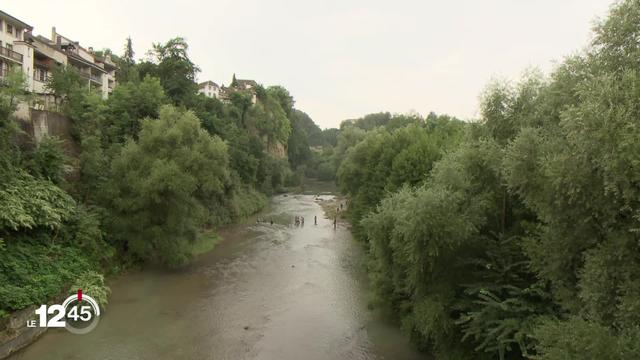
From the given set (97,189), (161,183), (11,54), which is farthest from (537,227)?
(11,54)

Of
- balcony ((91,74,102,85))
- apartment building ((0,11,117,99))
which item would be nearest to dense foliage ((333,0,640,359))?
apartment building ((0,11,117,99))

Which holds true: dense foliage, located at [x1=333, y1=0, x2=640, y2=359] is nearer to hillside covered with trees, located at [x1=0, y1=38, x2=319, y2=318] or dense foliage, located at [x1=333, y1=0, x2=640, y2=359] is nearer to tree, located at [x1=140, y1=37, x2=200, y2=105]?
hillside covered with trees, located at [x1=0, y1=38, x2=319, y2=318]

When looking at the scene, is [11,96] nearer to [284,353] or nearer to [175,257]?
[175,257]

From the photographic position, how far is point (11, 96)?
23453mm

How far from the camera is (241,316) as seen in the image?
2178cm

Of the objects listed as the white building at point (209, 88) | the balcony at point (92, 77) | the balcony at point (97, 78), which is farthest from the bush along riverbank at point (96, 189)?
the white building at point (209, 88)

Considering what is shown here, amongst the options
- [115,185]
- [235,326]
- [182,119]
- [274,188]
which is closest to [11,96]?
[115,185]

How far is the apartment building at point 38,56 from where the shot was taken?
1334 inches

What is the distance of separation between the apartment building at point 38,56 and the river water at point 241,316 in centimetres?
1740

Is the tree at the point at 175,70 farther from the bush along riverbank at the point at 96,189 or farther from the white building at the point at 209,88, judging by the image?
the white building at the point at 209,88

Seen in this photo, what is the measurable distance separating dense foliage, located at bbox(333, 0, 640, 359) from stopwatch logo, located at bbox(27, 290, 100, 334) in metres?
13.1

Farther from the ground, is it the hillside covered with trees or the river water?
the hillside covered with trees

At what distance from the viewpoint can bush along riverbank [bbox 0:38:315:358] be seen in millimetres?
20031

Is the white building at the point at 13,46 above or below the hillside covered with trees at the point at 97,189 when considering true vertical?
above
